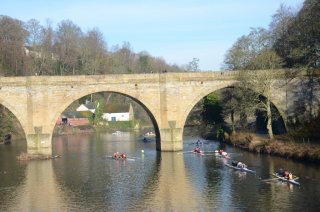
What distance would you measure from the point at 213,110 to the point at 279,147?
19.0 metres

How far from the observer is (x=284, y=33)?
6022 centimetres

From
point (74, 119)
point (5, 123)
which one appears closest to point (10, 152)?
point (5, 123)

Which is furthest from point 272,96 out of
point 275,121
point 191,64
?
point 191,64

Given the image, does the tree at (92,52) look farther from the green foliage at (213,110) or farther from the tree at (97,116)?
the green foliage at (213,110)

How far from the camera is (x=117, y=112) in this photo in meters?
107

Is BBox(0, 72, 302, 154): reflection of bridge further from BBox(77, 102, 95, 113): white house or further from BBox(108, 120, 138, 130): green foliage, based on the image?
BBox(77, 102, 95, 113): white house

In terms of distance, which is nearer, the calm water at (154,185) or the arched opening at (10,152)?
the calm water at (154,185)

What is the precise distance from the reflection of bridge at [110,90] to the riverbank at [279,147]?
21.5 feet

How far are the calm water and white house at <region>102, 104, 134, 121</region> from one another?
58.0m

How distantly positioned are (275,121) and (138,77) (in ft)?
53.9

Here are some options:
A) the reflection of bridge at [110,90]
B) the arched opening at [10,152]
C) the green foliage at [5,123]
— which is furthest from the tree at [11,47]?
the reflection of bridge at [110,90]

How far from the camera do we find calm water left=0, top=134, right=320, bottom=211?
90.5 feet

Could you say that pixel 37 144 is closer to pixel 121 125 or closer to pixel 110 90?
pixel 110 90

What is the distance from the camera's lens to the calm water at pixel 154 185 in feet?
90.5
